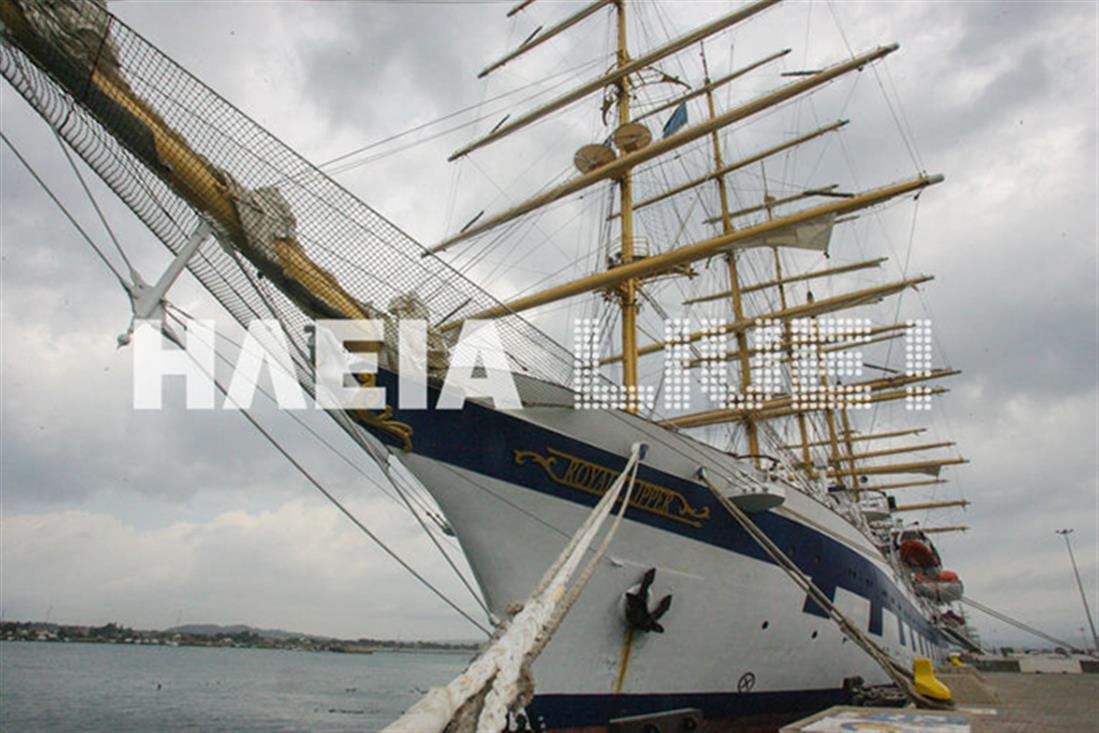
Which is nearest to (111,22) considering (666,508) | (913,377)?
(666,508)

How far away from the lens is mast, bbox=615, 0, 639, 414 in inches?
385

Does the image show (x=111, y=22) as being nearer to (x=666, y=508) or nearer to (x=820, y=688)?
(x=666, y=508)

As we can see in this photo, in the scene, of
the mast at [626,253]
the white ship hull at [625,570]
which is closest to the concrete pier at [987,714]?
the white ship hull at [625,570]

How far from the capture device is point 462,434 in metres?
6.37

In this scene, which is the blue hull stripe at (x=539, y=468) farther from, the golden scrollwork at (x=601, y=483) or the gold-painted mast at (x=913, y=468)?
the gold-painted mast at (x=913, y=468)

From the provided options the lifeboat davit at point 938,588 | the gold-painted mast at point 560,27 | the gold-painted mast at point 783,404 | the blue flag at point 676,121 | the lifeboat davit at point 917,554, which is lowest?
the lifeboat davit at point 938,588

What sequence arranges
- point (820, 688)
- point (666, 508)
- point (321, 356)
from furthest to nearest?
1. point (820, 688)
2. point (666, 508)
3. point (321, 356)

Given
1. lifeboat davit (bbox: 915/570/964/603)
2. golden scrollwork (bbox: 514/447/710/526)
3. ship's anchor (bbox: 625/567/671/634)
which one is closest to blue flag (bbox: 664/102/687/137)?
golden scrollwork (bbox: 514/447/710/526)

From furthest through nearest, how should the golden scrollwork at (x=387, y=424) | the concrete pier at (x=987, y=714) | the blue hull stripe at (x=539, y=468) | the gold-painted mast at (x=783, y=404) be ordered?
the gold-painted mast at (x=783, y=404), the blue hull stripe at (x=539, y=468), the golden scrollwork at (x=387, y=424), the concrete pier at (x=987, y=714)

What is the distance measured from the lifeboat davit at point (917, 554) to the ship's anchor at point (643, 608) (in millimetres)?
22352

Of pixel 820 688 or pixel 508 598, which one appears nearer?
pixel 508 598

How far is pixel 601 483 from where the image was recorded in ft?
23.1

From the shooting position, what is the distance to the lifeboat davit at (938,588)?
2516cm

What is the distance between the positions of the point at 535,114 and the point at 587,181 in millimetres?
2716
